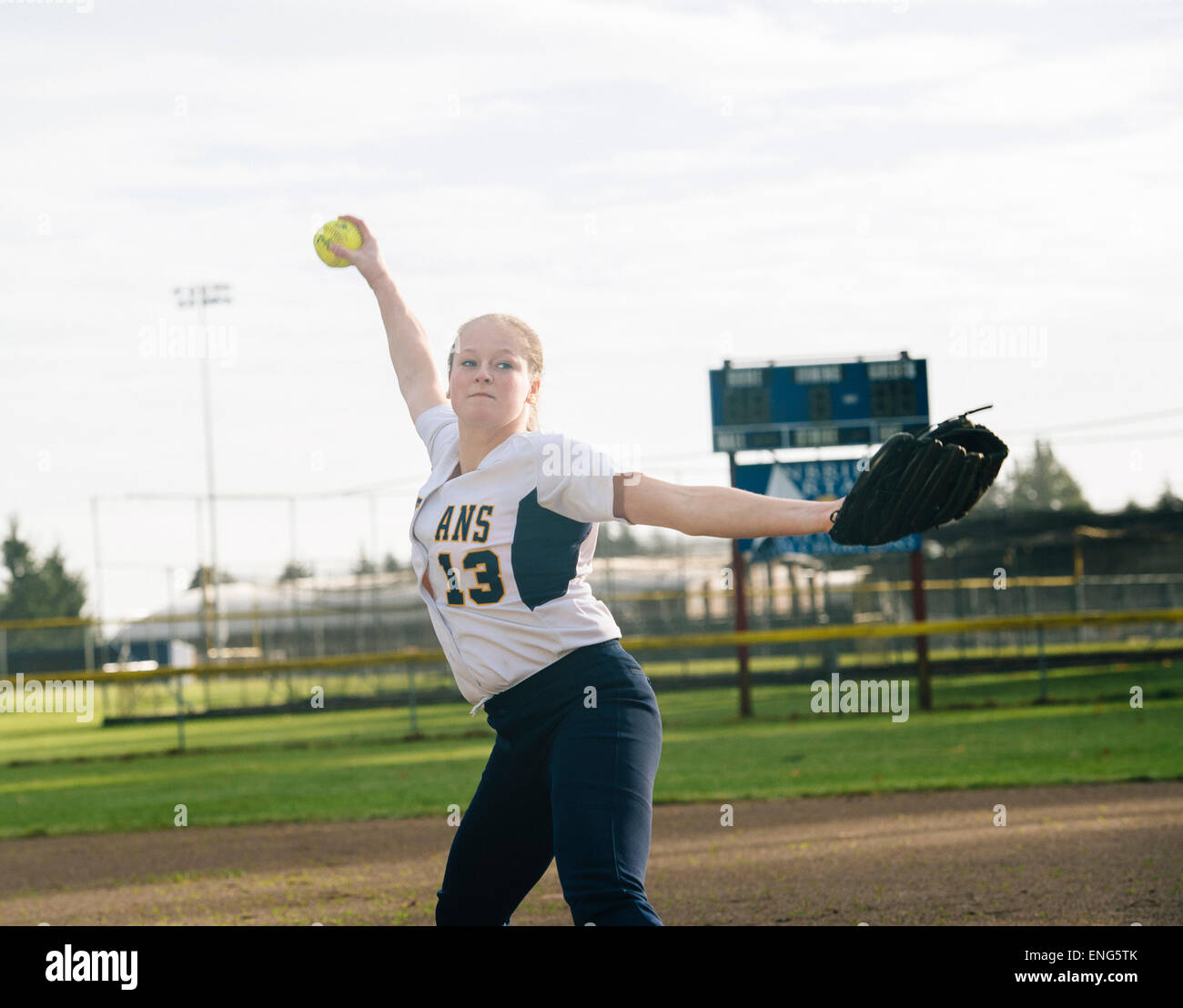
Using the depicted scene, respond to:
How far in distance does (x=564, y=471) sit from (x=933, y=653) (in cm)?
2273

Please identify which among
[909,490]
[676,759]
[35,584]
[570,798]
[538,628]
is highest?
[909,490]

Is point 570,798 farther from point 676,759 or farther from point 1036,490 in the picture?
point 1036,490

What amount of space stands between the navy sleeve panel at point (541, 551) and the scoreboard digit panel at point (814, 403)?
1293cm

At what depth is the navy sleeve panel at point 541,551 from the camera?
2975 millimetres

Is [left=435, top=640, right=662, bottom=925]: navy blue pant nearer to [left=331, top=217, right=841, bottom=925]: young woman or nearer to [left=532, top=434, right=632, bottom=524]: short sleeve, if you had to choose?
[left=331, top=217, right=841, bottom=925]: young woman

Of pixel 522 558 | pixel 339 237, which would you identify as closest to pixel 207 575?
pixel 339 237

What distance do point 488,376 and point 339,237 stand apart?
4.16 ft

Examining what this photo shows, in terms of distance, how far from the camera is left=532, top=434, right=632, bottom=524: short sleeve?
2881 mm

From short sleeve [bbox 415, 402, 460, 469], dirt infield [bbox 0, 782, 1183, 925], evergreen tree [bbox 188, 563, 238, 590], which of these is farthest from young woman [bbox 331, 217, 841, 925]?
evergreen tree [bbox 188, 563, 238, 590]

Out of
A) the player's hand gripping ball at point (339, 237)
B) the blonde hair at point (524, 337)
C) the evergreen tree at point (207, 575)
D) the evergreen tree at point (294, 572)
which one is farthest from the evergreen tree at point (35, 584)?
the blonde hair at point (524, 337)

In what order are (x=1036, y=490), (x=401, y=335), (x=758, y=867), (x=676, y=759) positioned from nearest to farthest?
(x=401, y=335) < (x=758, y=867) < (x=676, y=759) < (x=1036, y=490)

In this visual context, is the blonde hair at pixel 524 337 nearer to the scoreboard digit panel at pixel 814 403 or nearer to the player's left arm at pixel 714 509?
the player's left arm at pixel 714 509

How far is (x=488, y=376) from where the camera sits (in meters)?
3.13
